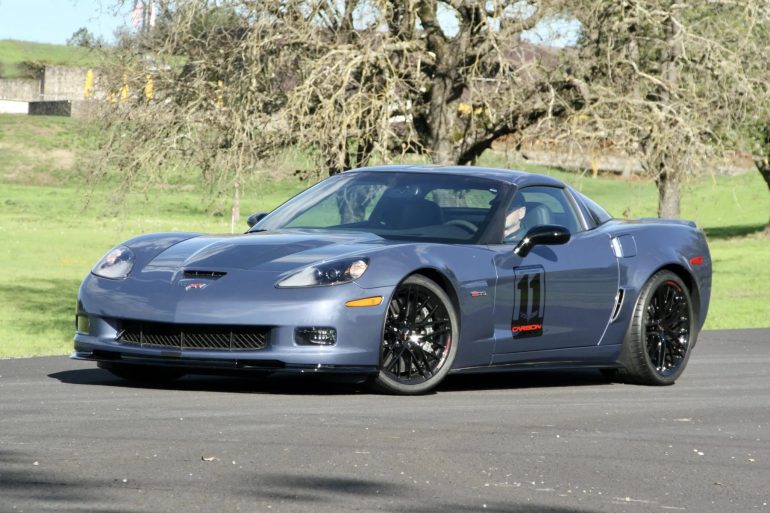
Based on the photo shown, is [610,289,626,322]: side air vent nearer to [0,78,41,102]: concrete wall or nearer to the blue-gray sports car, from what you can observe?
the blue-gray sports car

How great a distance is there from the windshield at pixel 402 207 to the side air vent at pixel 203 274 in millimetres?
1165

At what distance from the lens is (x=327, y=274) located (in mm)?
8180

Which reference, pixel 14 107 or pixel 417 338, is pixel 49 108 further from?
pixel 417 338

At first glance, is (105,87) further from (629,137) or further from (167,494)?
(167,494)

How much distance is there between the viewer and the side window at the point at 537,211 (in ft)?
30.8

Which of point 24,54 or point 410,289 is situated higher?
point 24,54

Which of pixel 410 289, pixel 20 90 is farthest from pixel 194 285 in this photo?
pixel 20 90

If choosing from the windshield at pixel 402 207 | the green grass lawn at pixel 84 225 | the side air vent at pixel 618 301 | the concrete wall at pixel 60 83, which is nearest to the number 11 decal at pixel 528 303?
the windshield at pixel 402 207

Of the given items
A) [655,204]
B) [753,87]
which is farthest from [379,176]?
[655,204]

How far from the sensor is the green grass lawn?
750 inches

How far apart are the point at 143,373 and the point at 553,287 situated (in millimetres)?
2472

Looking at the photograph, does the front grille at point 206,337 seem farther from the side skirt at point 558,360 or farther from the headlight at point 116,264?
the side skirt at point 558,360

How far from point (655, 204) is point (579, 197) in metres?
51.4

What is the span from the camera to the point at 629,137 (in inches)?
653
